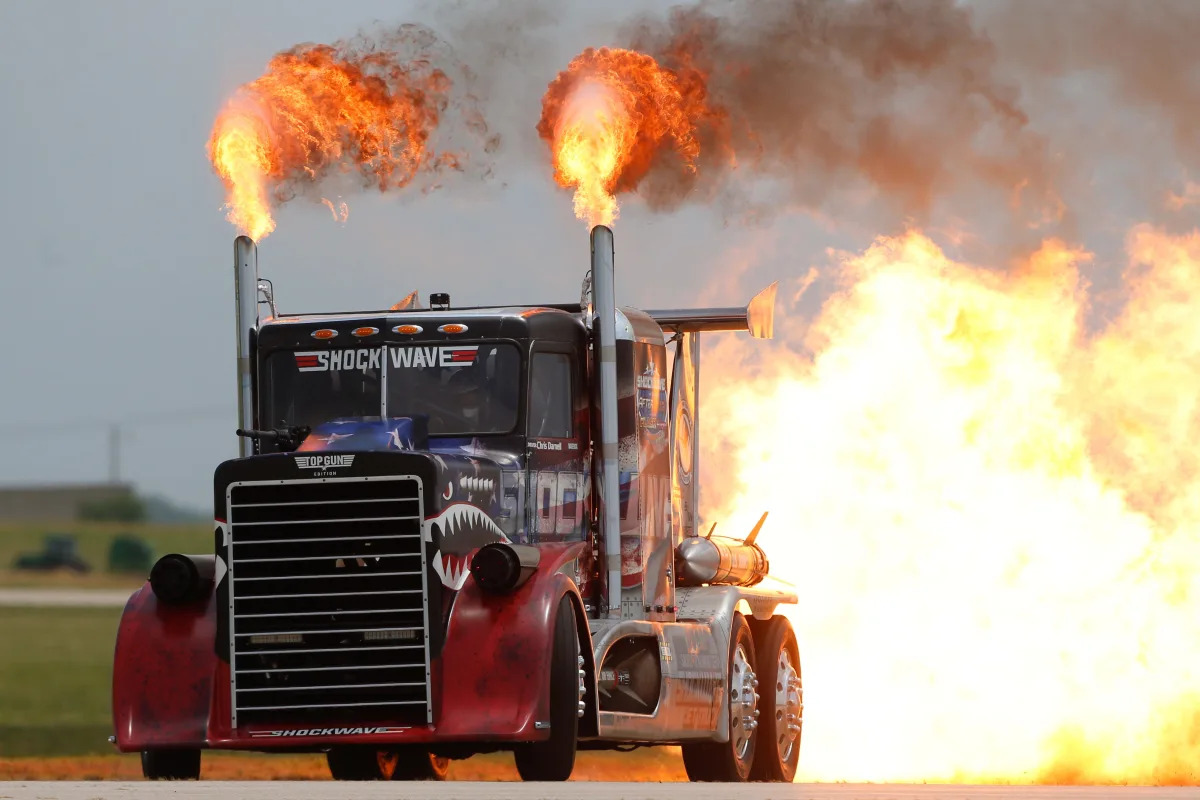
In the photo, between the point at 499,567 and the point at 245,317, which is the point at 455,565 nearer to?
the point at 499,567

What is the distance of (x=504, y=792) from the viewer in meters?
13.3

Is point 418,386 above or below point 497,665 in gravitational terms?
above

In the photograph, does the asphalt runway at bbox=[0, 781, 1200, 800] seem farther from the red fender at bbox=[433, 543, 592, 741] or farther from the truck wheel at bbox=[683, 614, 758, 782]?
the truck wheel at bbox=[683, 614, 758, 782]

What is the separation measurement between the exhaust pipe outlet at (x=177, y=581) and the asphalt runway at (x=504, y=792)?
168cm

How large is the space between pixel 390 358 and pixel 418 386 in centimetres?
34

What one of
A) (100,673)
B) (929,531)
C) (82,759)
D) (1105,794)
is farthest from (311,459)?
(100,673)

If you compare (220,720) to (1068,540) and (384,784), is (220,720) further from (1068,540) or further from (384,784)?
(1068,540)

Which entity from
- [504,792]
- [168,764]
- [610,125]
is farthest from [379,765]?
[504,792]

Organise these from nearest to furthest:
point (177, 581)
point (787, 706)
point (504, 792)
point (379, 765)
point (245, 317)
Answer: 1. point (504, 792)
2. point (177, 581)
3. point (245, 317)
4. point (379, 765)
5. point (787, 706)

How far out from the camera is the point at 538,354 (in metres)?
17.8

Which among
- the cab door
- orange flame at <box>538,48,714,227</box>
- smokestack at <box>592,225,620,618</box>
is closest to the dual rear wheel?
smokestack at <box>592,225,620,618</box>

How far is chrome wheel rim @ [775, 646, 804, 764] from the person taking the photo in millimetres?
21344

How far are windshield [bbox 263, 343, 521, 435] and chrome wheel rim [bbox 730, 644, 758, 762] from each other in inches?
153

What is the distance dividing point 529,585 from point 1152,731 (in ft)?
34.9
